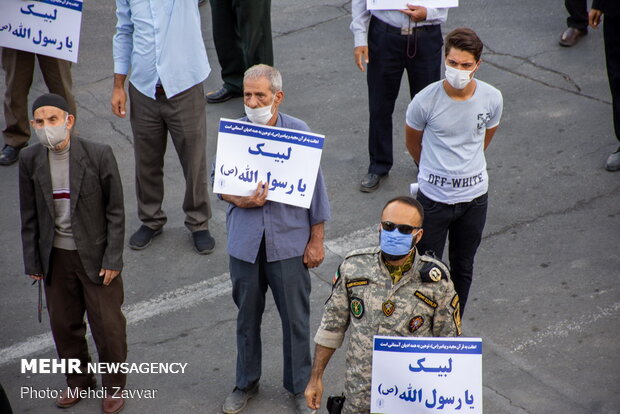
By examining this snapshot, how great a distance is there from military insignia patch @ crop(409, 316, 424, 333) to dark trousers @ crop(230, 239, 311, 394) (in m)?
1.29

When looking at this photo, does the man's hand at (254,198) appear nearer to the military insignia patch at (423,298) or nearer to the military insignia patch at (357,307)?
the military insignia patch at (357,307)

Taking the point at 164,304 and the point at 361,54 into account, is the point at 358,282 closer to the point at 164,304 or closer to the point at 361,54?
the point at 164,304

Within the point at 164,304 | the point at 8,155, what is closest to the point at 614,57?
the point at 164,304

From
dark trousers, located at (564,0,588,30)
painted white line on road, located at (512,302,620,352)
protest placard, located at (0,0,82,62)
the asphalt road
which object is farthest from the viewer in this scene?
dark trousers, located at (564,0,588,30)

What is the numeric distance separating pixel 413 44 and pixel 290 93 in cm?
Result: 248

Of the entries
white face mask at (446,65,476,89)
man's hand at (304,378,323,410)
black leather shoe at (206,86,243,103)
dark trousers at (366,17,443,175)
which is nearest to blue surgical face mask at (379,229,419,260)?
man's hand at (304,378,323,410)

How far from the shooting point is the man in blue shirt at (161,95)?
705 centimetres

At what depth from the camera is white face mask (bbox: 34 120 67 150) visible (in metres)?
5.36

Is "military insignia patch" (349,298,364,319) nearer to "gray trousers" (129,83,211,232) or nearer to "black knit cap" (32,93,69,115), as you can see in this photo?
"black knit cap" (32,93,69,115)

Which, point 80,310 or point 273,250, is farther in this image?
point 80,310

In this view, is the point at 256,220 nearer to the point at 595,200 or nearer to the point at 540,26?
the point at 595,200

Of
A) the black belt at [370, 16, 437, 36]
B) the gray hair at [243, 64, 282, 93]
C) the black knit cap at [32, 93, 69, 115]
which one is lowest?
the black belt at [370, 16, 437, 36]

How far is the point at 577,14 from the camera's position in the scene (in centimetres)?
1046

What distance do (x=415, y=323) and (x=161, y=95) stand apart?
3538 millimetres
